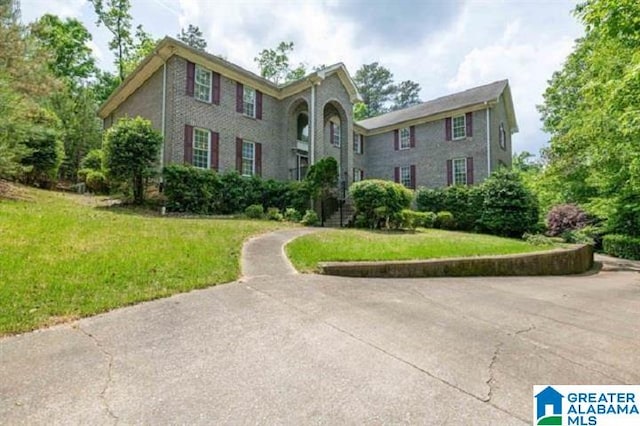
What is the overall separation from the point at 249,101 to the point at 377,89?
1364 inches

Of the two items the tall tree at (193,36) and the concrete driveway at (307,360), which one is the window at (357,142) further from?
the tall tree at (193,36)

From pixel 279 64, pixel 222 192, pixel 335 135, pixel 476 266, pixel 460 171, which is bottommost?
pixel 476 266

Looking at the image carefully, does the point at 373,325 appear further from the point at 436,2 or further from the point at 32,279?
the point at 436,2

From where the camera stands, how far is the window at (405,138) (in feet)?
77.7

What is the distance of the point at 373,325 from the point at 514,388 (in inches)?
59.0

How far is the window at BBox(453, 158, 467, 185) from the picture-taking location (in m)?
20.9

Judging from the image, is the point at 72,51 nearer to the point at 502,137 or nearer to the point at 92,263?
the point at 92,263

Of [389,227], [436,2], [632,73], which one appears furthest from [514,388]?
[389,227]

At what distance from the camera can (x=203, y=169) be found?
14.2 m

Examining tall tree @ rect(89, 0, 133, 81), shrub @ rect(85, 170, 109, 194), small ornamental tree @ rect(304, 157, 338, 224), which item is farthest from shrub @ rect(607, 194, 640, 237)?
tall tree @ rect(89, 0, 133, 81)

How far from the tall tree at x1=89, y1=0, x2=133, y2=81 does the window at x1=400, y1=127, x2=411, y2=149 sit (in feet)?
77.3

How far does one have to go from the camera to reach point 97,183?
16312mm

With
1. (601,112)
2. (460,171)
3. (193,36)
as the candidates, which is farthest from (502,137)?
(193,36)

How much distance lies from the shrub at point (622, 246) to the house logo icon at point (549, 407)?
16360 millimetres
